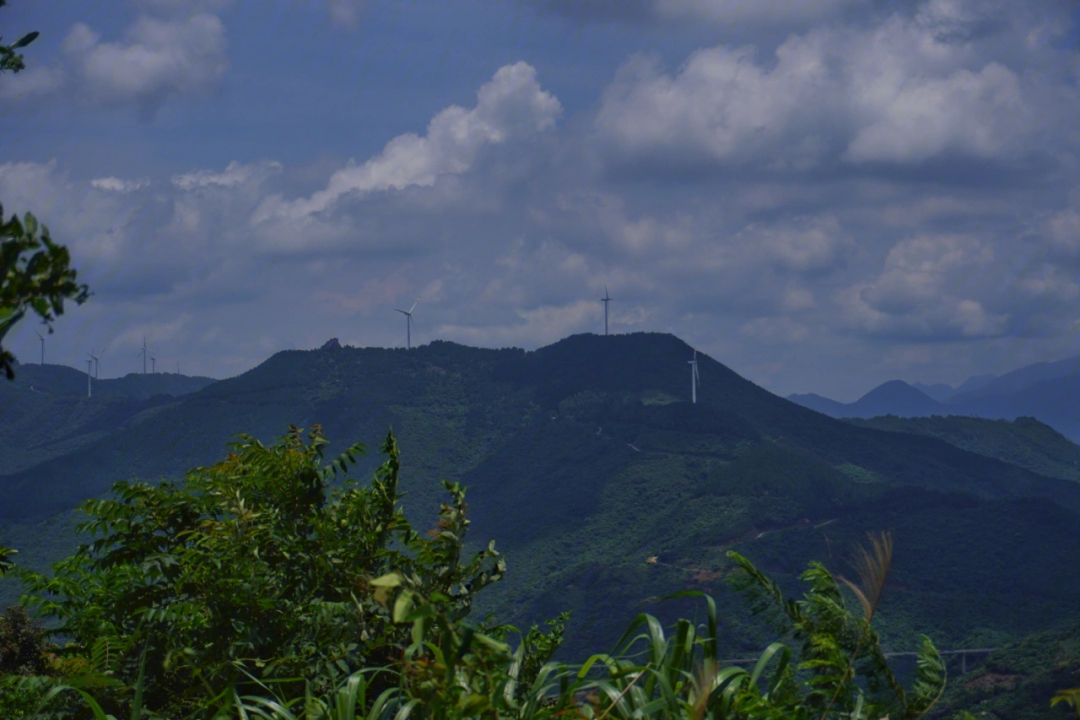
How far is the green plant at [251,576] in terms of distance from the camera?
5.48 m

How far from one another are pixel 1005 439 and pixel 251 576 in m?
167

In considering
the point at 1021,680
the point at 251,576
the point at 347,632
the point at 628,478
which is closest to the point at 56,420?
the point at 628,478

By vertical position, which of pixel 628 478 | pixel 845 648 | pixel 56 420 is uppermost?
pixel 56 420

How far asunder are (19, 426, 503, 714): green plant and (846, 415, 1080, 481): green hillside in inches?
5939

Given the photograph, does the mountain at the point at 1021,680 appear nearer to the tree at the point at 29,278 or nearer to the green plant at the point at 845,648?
the green plant at the point at 845,648

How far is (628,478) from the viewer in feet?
391

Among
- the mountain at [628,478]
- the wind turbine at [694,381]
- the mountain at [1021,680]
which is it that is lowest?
the mountain at [1021,680]

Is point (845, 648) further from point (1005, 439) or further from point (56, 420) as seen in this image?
point (56, 420)

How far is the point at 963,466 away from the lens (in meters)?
136

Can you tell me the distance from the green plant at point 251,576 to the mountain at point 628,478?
56.3 meters

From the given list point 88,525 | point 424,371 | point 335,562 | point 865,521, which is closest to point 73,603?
point 88,525

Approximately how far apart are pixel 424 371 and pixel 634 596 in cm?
9529

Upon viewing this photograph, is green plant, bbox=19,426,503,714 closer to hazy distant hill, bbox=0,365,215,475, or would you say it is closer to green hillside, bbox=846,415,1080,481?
green hillside, bbox=846,415,1080,481

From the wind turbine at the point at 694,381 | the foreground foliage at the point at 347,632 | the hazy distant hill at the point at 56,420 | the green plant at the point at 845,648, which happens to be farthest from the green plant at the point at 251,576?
the hazy distant hill at the point at 56,420
